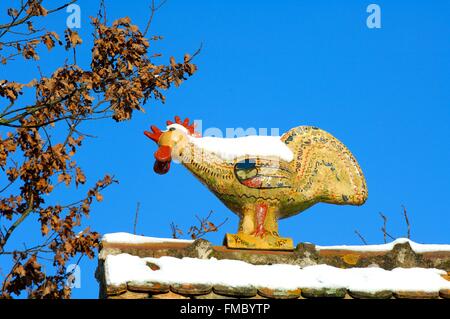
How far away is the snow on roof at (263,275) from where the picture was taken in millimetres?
9336

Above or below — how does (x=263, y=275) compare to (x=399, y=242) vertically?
below

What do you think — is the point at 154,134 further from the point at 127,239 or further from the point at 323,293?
the point at 323,293

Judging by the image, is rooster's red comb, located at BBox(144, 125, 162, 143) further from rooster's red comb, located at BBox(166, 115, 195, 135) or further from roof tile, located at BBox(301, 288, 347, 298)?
roof tile, located at BBox(301, 288, 347, 298)

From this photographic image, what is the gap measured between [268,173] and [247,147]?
1.19 ft

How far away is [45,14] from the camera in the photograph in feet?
36.0

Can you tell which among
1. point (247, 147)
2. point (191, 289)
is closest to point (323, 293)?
point (191, 289)

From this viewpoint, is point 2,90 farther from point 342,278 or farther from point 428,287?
point 428,287

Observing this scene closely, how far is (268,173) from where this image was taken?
1134cm

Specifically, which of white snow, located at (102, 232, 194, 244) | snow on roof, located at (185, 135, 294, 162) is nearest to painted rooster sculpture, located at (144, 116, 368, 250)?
snow on roof, located at (185, 135, 294, 162)

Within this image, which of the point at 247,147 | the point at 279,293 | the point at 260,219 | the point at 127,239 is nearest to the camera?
the point at 279,293

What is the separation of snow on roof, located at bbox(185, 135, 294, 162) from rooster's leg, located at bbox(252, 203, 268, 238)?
1.78 ft

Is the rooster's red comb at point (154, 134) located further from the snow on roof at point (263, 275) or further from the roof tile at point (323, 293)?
the roof tile at point (323, 293)

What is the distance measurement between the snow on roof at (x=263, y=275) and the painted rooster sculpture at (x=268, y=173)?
101 centimetres
